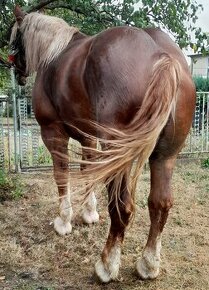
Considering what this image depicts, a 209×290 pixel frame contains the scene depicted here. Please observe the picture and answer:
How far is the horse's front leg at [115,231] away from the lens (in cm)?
253

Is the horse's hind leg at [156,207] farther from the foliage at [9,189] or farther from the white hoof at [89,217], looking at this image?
the foliage at [9,189]

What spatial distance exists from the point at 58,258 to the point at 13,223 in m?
0.92

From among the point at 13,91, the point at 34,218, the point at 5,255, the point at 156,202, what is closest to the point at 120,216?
the point at 156,202

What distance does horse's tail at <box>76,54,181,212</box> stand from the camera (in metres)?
2.30

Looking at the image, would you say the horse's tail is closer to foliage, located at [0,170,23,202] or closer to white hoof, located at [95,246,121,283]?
white hoof, located at [95,246,121,283]

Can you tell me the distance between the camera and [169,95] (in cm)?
233

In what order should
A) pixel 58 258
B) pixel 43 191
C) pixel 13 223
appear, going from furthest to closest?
pixel 43 191 < pixel 13 223 < pixel 58 258

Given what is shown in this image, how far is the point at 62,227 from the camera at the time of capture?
3.68m

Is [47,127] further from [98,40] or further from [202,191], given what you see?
[202,191]

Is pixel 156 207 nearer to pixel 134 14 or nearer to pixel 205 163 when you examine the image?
pixel 134 14

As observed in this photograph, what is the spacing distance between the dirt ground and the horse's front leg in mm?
101

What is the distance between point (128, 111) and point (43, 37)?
1.61 m

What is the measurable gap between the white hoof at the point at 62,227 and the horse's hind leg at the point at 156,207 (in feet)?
3.44

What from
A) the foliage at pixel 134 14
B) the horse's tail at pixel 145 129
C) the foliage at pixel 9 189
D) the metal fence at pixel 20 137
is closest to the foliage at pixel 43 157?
the metal fence at pixel 20 137
